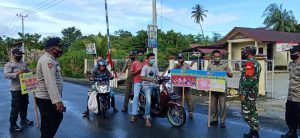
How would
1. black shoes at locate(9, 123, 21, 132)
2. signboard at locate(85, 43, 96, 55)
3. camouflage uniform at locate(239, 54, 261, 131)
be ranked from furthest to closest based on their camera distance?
signboard at locate(85, 43, 96, 55) → black shoes at locate(9, 123, 21, 132) → camouflage uniform at locate(239, 54, 261, 131)

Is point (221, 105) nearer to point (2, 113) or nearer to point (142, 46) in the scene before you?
point (2, 113)

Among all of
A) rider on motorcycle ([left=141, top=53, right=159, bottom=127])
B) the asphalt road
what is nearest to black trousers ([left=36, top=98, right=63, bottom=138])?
the asphalt road

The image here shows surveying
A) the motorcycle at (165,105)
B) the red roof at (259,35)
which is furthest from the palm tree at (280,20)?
the motorcycle at (165,105)

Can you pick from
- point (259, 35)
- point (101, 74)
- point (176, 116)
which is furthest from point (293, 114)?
point (259, 35)

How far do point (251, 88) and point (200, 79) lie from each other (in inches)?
68.0

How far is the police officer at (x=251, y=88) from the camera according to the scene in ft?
20.3

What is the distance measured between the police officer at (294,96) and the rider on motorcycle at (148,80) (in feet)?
9.58

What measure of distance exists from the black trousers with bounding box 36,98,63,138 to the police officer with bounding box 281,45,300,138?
4.29m

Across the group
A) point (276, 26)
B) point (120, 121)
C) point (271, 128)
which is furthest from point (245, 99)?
point (276, 26)

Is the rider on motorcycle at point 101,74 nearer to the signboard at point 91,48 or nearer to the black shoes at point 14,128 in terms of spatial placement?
the black shoes at point 14,128

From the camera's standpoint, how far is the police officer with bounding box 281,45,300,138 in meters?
6.12

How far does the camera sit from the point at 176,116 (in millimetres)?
7402

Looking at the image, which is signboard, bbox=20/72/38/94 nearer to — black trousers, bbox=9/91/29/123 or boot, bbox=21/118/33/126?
black trousers, bbox=9/91/29/123

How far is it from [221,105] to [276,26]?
162 ft
